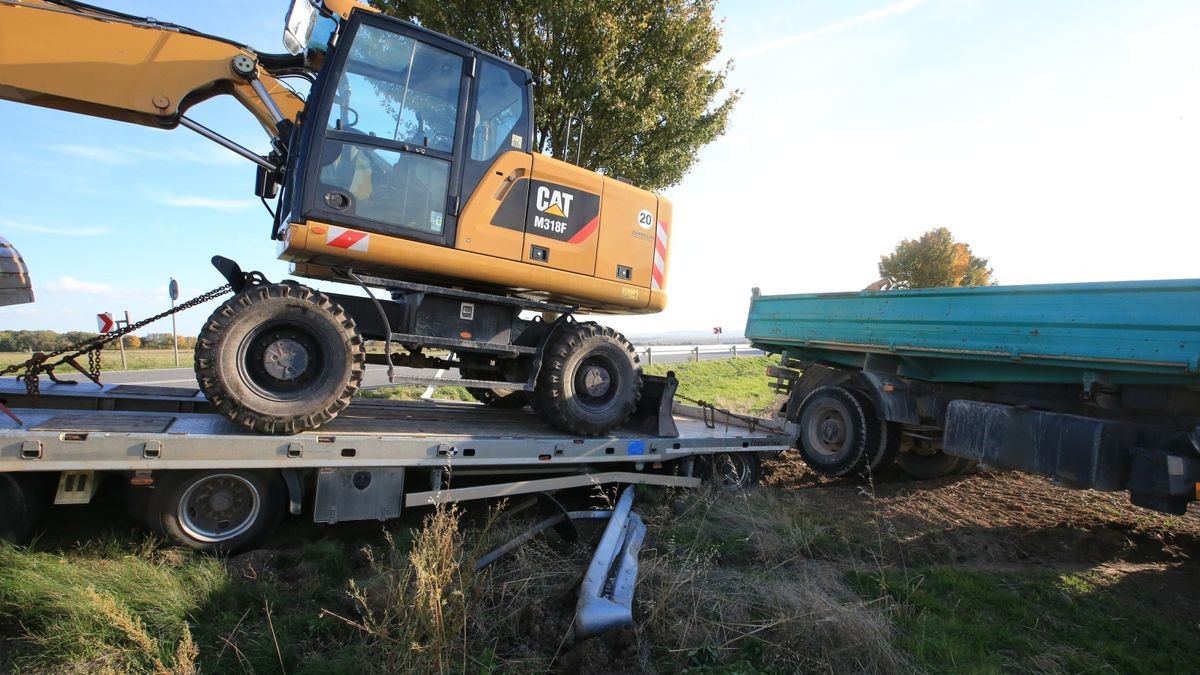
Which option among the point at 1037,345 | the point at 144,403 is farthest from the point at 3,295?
the point at 1037,345

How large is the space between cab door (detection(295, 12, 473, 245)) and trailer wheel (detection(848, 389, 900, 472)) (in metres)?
5.41

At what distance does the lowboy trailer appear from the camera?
153 inches

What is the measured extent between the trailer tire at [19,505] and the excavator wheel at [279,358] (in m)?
1.08

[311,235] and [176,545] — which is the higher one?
[311,235]

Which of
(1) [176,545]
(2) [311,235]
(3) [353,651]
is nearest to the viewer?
(3) [353,651]

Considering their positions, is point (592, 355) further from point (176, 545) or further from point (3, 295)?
point (3, 295)

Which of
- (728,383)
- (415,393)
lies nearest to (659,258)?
(415,393)

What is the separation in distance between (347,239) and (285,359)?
970mm

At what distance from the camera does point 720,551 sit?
192 inches

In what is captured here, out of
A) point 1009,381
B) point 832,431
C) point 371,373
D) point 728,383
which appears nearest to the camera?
point 1009,381

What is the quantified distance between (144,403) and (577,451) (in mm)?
3671

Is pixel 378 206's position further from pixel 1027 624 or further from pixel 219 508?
pixel 1027 624

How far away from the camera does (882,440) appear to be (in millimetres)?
7711

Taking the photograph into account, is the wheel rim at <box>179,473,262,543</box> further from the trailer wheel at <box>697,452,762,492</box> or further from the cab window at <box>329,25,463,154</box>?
the trailer wheel at <box>697,452,762,492</box>
